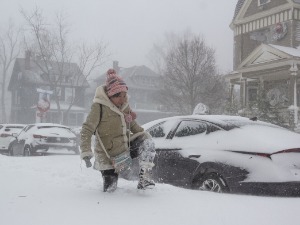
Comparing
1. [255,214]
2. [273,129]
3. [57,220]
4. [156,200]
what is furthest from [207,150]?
[57,220]

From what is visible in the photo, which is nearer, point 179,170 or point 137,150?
point 137,150

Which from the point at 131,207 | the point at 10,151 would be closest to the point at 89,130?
the point at 131,207

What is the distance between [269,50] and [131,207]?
58.8 feet

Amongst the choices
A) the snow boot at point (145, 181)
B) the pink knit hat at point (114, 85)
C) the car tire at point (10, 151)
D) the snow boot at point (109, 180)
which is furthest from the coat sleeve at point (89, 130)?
the car tire at point (10, 151)

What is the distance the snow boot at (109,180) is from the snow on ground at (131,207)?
89 mm

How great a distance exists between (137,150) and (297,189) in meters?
2.00

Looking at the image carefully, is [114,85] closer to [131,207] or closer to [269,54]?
[131,207]

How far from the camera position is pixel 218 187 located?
522 cm

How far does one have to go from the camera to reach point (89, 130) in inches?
175

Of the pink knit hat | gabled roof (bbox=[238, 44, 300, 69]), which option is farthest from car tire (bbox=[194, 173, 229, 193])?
gabled roof (bbox=[238, 44, 300, 69])

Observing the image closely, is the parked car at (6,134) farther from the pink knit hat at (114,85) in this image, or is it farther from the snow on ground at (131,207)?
the pink knit hat at (114,85)

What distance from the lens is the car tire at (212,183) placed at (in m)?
5.16

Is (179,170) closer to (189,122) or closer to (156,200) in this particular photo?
(189,122)

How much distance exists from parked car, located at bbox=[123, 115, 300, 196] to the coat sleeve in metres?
1.73
